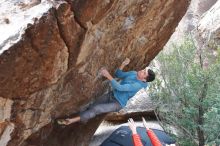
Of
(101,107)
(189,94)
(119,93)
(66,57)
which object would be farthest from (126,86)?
(189,94)

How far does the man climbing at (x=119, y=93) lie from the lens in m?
7.41

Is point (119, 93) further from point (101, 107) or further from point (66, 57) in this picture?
point (66, 57)

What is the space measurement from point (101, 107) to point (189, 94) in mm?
2496

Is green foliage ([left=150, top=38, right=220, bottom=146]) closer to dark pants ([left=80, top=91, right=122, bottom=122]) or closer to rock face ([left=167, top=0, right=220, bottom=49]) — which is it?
dark pants ([left=80, top=91, right=122, bottom=122])

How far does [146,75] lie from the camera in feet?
25.0

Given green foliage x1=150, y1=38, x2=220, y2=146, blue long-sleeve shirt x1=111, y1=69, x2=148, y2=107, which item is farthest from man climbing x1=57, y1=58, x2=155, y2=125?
green foliage x1=150, y1=38, x2=220, y2=146

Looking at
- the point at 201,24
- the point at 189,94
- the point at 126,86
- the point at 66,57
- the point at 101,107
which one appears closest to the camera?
the point at 66,57

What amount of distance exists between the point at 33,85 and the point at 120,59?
7.01ft

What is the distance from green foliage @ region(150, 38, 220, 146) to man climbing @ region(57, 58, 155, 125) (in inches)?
64.9

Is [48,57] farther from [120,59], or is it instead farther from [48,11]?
[120,59]

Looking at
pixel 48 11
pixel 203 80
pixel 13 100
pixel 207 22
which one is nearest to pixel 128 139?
pixel 203 80

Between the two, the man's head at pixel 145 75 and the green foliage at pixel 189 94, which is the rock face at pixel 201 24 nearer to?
the green foliage at pixel 189 94

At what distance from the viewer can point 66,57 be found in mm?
6203

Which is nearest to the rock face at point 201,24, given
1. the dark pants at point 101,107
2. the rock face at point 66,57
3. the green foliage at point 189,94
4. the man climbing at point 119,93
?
the green foliage at point 189,94
